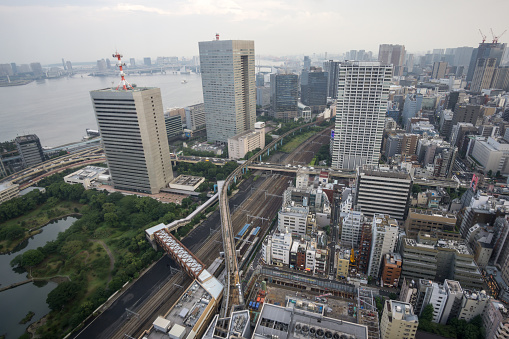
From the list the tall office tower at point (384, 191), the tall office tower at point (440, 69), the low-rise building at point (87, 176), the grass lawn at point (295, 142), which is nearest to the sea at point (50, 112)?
the low-rise building at point (87, 176)

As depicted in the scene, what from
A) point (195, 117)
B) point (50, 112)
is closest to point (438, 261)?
point (195, 117)

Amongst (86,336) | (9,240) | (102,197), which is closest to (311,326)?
(86,336)

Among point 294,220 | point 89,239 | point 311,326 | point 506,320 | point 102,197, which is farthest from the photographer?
point 102,197

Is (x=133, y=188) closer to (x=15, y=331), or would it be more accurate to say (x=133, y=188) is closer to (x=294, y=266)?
(x=15, y=331)

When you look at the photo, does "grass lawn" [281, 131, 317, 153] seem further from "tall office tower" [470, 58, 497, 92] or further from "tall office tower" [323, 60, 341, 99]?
"tall office tower" [470, 58, 497, 92]

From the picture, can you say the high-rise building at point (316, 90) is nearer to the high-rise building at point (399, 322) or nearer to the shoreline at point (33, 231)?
the shoreline at point (33, 231)

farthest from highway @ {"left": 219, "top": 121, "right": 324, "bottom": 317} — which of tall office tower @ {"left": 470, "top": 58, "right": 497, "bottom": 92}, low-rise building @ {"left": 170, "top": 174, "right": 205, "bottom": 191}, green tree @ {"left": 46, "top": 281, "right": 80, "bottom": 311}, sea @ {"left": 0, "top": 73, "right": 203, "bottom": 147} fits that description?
tall office tower @ {"left": 470, "top": 58, "right": 497, "bottom": 92}
